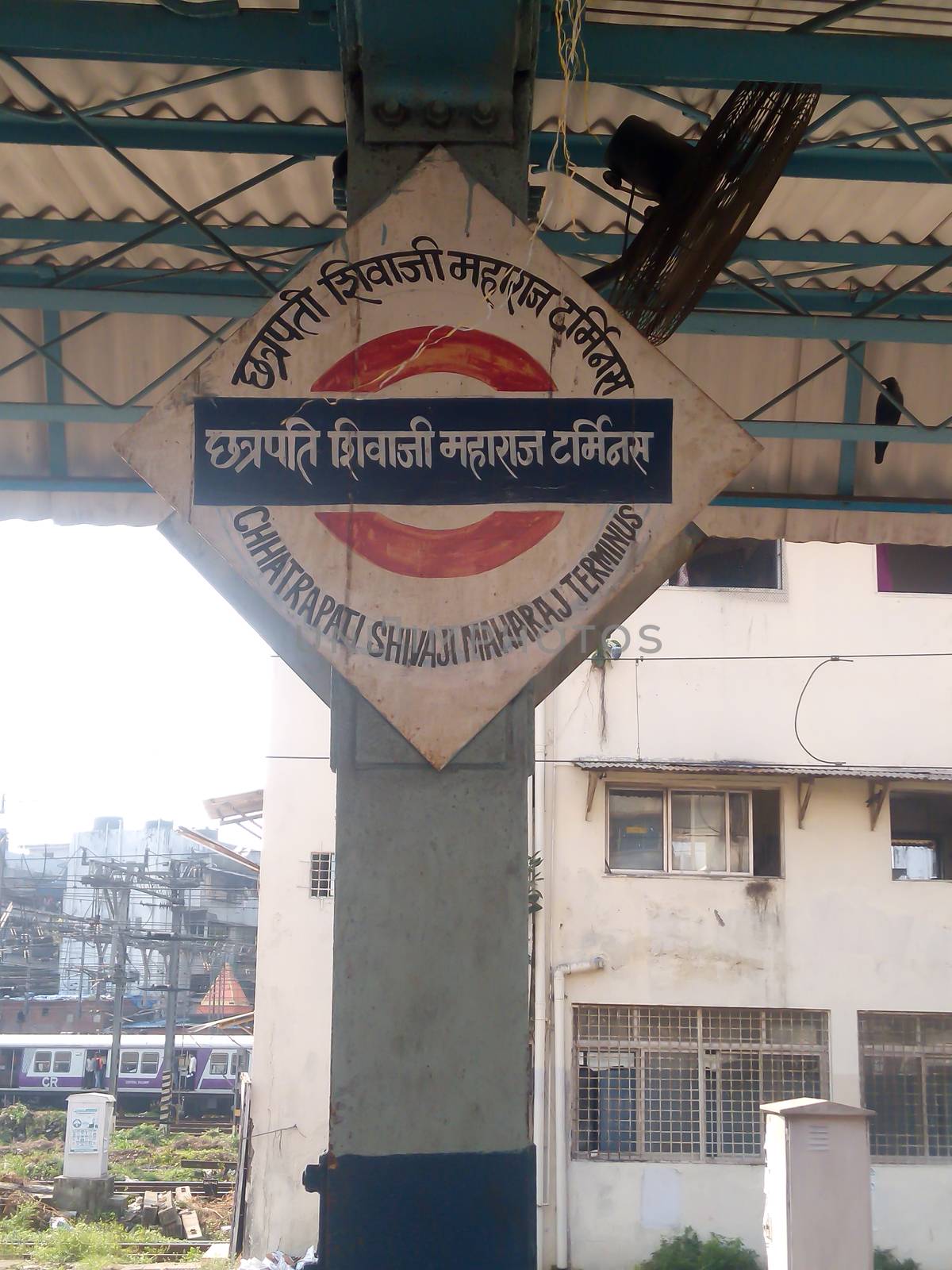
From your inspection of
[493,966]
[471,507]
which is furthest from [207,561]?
[493,966]

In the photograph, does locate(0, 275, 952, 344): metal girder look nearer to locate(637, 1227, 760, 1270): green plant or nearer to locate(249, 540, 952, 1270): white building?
locate(249, 540, 952, 1270): white building

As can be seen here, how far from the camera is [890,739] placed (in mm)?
14633

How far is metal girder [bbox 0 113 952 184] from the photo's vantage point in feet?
16.0

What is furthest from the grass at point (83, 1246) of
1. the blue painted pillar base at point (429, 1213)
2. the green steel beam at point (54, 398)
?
the blue painted pillar base at point (429, 1213)

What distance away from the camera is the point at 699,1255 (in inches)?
506

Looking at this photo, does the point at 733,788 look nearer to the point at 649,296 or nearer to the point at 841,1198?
the point at 841,1198

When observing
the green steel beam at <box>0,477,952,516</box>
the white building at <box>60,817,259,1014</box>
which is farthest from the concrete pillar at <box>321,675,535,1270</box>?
the white building at <box>60,817,259,1014</box>

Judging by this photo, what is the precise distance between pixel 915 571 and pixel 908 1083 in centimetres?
598

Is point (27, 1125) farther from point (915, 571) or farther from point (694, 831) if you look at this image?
point (915, 571)

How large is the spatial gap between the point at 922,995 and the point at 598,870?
154 inches

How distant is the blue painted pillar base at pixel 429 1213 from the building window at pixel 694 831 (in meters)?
12.5

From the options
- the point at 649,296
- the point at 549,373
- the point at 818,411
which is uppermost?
the point at 818,411

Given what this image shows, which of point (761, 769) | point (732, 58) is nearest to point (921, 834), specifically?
point (761, 769)

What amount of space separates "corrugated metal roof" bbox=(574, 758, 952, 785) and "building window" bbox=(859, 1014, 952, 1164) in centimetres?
269
